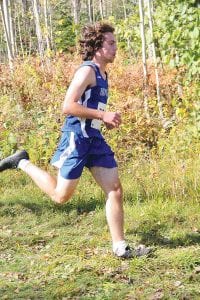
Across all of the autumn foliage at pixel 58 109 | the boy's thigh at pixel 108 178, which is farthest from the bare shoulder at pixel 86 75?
the autumn foliage at pixel 58 109

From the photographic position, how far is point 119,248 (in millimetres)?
4285

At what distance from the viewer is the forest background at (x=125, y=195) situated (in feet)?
12.9

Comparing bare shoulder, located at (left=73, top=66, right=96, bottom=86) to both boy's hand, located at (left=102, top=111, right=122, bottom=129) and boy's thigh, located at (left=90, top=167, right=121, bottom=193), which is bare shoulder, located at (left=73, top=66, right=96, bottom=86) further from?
boy's thigh, located at (left=90, top=167, right=121, bottom=193)

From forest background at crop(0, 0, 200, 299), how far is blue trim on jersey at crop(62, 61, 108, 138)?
1.04 m

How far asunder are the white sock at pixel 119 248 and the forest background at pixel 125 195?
9 cm

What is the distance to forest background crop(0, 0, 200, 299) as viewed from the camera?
392 centimetres

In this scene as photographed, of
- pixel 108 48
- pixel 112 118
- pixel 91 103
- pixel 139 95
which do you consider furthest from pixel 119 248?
pixel 139 95

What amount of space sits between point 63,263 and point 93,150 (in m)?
0.94

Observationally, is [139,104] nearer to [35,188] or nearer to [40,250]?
[35,188]

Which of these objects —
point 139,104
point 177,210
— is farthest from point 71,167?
point 139,104

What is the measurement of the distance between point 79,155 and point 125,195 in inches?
72.6

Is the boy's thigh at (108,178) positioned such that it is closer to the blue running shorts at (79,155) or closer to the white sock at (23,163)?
the blue running shorts at (79,155)

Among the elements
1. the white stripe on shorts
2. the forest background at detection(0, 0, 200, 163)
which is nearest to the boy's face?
the white stripe on shorts

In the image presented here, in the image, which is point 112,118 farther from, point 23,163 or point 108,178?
point 23,163
